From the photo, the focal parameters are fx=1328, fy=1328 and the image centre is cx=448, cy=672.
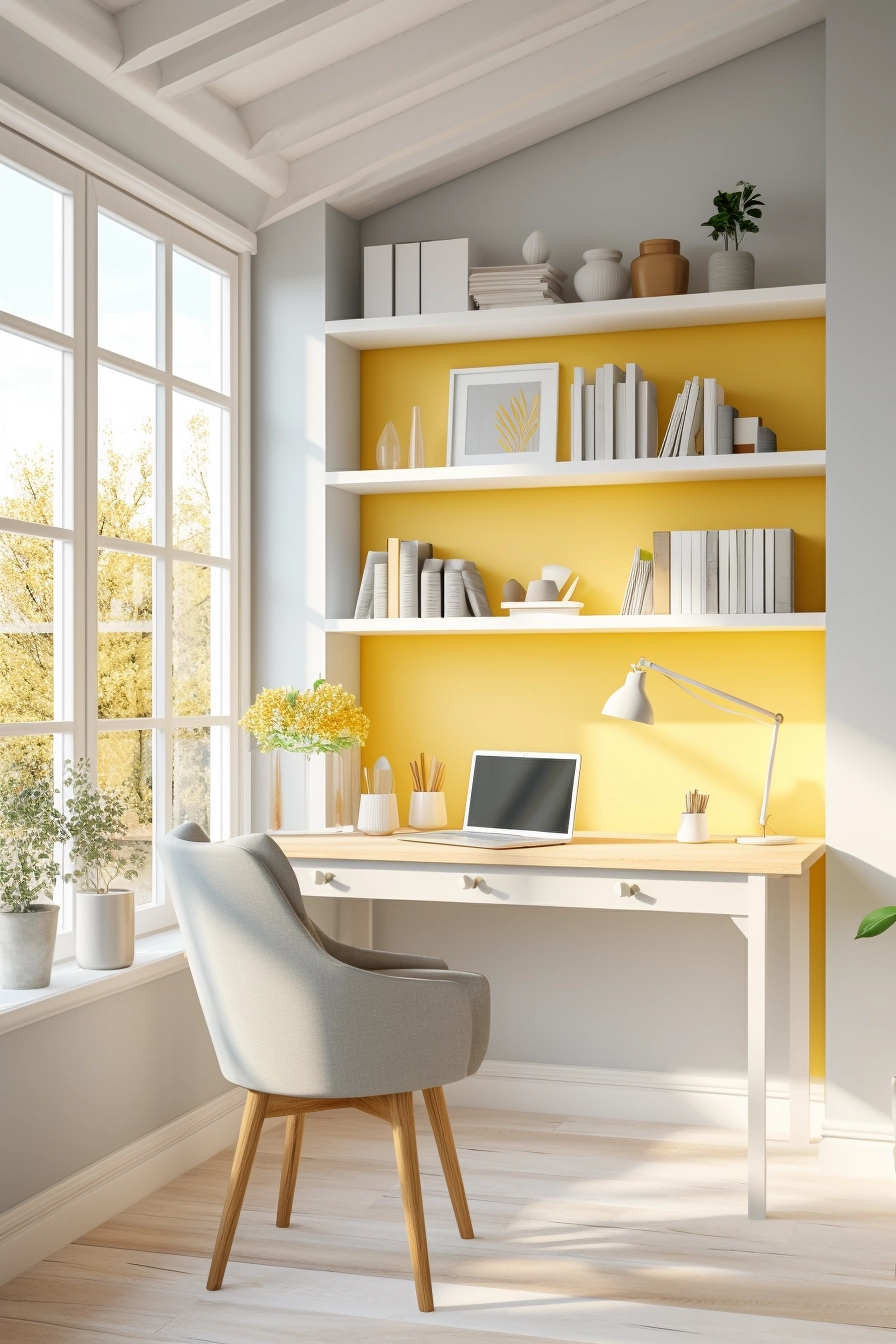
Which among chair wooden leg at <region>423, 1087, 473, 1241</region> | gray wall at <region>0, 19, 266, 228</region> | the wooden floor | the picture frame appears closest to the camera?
the wooden floor

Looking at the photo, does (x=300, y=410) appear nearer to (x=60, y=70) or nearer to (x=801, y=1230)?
(x=60, y=70)

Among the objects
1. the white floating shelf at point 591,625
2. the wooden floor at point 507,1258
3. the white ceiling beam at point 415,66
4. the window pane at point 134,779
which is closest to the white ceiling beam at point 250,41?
the white ceiling beam at point 415,66

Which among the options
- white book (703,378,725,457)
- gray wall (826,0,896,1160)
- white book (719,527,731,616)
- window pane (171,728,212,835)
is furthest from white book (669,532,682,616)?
window pane (171,728,212,835)

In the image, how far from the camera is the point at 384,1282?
2725 mm

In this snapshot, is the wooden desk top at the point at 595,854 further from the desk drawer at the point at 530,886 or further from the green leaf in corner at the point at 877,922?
the green leaf in corner at the point at 877,922

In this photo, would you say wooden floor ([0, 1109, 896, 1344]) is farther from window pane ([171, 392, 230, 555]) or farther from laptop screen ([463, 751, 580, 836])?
window pane ([171, 392, 230, 555])

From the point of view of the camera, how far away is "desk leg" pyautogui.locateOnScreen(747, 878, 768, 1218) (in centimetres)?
304

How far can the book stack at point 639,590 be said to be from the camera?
3750 millimetres

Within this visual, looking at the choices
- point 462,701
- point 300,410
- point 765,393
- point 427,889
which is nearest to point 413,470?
point 300,410

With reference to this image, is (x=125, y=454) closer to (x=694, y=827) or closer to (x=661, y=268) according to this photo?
(x=661, y=268)

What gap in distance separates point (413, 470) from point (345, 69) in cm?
110

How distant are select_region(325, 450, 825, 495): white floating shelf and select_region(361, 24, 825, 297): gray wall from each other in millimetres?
592

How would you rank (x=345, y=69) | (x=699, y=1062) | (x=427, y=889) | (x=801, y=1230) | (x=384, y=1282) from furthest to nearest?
1. (x=699, y=1062)
2. (x=345, y=69)
3. (x=427, y=889)
4. (x=801, y=1230)
5. (x=384, y=1282)

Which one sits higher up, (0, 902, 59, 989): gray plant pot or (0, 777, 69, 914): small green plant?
(0, 777, 69, 914): small green plant
